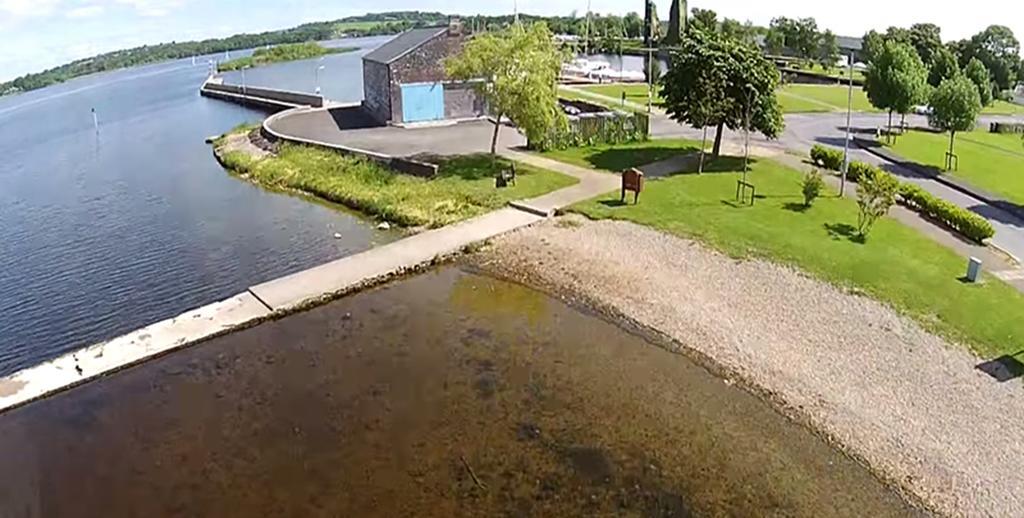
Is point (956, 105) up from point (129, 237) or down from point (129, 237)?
up

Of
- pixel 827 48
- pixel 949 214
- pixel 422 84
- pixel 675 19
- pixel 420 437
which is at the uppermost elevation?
pixel 675 19

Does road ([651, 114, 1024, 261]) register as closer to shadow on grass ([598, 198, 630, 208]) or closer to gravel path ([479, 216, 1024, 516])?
gravel path ([479, 216, 1024, 516])

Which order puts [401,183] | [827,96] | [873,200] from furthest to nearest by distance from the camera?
[827,96] < [401,183] < [873,200]

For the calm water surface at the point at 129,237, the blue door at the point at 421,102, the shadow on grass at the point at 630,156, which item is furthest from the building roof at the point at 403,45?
the shadow on grass at the point at 630,156

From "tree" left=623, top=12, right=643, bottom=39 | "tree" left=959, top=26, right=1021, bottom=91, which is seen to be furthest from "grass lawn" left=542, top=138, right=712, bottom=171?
"tree" left=623, top=12, right=643, bottom=39

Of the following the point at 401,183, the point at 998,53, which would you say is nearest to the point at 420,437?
the point at 401,183

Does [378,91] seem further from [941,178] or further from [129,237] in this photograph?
[941,178]

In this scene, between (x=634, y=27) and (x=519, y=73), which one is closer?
(x=519, y=73)

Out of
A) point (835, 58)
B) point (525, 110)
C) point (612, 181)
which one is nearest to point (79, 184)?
point (525, 110)
